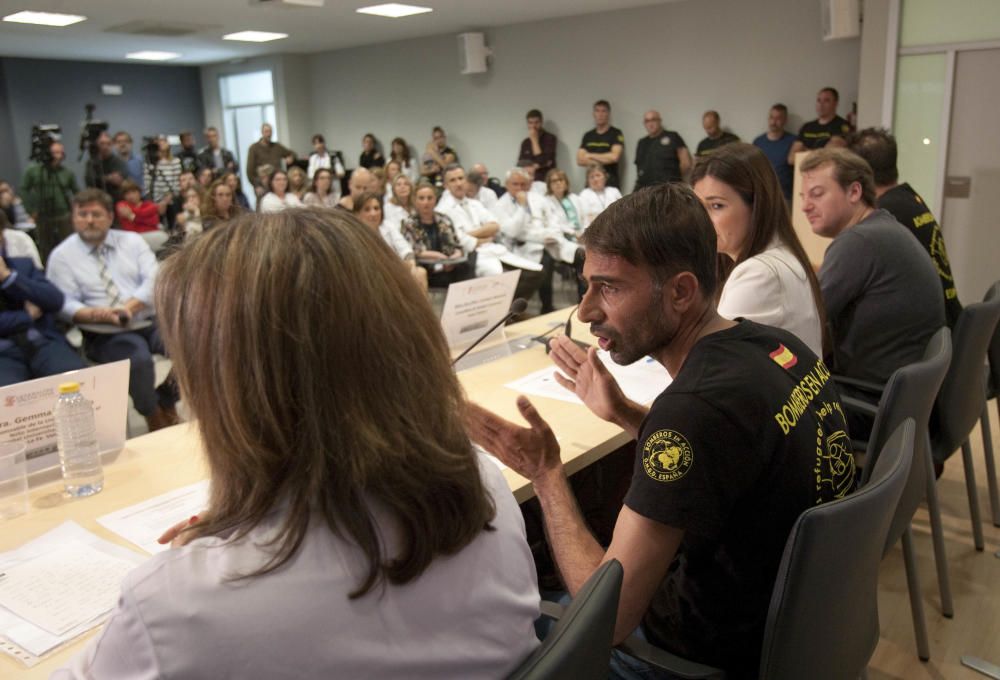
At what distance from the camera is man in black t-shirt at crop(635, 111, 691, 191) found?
7.98m

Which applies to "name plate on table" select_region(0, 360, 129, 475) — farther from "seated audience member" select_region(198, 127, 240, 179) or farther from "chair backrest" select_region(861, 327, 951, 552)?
"seated audience member" select_region(198, 127, 240, 179)

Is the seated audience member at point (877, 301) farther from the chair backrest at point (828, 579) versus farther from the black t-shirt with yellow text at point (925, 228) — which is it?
the chair backrest at point (828, 579)

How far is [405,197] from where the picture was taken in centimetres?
588

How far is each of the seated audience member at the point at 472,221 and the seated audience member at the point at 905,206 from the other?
2.88 metres

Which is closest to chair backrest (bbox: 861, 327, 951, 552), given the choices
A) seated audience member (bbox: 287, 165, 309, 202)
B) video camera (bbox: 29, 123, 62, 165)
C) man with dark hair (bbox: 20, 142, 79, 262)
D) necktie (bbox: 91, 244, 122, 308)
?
necktie (bbox: 91, 244, 122, 308)

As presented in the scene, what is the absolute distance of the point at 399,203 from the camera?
5867mm

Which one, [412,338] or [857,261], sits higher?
[412,338]

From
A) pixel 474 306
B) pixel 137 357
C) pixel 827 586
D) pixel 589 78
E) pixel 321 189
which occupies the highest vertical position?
pixel 589 78

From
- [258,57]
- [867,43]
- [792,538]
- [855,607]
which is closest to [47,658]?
[792,538]

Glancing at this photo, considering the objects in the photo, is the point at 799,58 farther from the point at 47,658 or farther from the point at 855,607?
the point at 47,658

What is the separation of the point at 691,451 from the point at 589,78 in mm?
8457

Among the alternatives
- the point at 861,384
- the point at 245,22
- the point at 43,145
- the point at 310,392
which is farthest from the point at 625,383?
the point at 245,22

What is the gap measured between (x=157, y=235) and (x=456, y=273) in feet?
9.96

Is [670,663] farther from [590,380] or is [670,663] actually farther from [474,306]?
[474,306]
